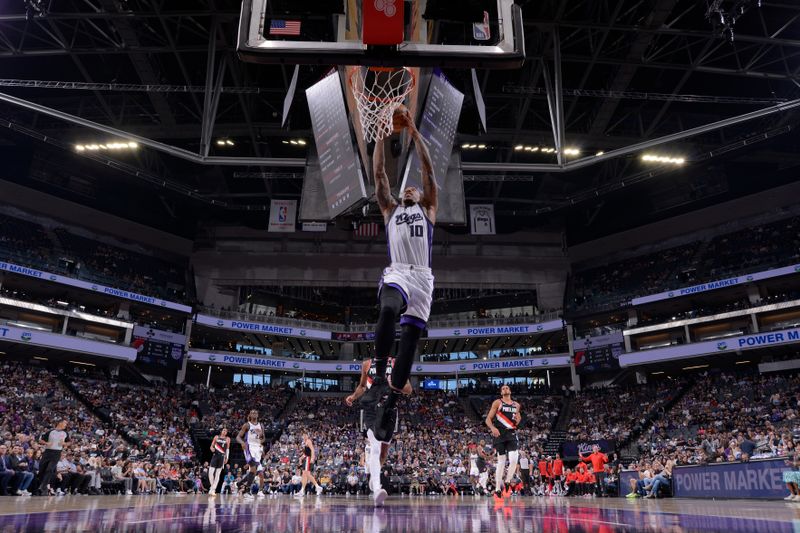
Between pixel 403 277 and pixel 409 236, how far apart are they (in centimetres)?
43

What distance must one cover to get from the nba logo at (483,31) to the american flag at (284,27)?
2.32 meters

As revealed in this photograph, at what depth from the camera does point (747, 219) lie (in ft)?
120

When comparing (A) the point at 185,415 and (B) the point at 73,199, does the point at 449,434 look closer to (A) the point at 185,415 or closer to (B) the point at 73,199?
(A) the point at 185,415

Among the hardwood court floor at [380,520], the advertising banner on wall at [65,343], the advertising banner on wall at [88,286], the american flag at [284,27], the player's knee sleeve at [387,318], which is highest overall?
the advertising banner on wall at [88,286]

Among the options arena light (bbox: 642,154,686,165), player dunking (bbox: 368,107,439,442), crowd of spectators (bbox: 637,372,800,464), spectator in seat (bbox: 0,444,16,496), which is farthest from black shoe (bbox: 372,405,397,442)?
arena light (bbox: 642,154,686,165)

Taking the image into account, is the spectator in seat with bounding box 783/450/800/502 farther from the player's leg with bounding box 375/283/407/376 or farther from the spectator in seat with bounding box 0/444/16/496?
the spectator in seat with bounding box 0/444/16/496

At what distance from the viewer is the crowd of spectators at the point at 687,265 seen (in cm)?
3341

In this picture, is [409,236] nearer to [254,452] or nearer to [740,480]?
[254,452]

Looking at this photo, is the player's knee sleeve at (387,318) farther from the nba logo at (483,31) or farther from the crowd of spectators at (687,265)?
the crowd of spectators at (687,265)

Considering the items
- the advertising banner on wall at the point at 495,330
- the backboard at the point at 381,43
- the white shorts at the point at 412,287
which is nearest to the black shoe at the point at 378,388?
the white shorts at the point at 412,287

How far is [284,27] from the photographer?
21.8 feet

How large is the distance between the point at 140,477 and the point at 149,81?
18053 mm

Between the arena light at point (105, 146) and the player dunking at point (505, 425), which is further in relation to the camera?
the arena light at point (105, 146)

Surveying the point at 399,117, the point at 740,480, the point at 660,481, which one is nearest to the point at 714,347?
the point at 660,481
